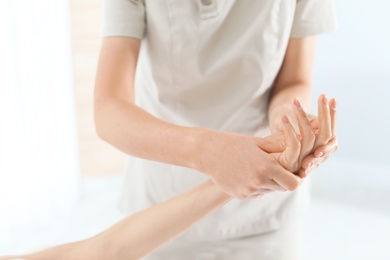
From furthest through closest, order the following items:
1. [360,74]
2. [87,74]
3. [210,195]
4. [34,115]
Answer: [87,74]
[360,74]
[34,115]
[210,195]

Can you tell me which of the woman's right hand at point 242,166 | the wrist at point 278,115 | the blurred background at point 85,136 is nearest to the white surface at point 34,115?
the blurred background at point 85,136

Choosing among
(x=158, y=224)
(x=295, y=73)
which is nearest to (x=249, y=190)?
(x=158, y=224)

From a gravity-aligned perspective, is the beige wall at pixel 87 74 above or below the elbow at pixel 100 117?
below

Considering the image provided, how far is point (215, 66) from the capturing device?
130 cm

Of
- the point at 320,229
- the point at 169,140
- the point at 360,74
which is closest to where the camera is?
the point at 169,140

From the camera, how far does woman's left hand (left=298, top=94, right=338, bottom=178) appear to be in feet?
3.31

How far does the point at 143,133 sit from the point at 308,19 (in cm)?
46

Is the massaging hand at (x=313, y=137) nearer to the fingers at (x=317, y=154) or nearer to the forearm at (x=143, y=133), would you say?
the fingers at (x=317, y=154)

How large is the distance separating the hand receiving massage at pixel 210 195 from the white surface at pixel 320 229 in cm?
171

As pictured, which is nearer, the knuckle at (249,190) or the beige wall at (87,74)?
the knuckle at (249,190)

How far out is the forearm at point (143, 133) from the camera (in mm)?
1078

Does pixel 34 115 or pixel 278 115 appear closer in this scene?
pixel 278 115

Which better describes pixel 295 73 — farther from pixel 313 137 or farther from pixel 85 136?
pixel 85 136

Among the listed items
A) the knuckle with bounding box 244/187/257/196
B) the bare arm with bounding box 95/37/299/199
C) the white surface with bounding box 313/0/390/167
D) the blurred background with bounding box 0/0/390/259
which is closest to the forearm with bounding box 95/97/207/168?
the bare arm with bounding box 95/37/299/199
